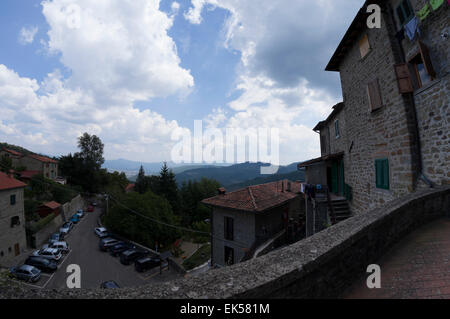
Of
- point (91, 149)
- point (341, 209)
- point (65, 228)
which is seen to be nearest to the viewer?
point (341, 209)

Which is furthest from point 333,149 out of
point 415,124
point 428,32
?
point 428,32

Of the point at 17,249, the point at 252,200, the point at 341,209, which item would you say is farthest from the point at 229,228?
the point at 17,249

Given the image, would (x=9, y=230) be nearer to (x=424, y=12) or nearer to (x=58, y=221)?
(x=58, y=221)

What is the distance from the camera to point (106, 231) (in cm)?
2597

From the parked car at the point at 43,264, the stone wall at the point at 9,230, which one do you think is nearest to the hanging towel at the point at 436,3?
the parked car at the point at 43,264

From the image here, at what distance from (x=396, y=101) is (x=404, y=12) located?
105 inches

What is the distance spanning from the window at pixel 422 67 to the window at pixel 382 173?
2604 millimetres

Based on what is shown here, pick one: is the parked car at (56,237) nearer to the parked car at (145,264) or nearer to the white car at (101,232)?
the white car at (101,232)

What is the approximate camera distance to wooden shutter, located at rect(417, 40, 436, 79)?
Answer: 5.25m

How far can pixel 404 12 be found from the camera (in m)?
6.04

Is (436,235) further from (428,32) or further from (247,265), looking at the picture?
(428,32)

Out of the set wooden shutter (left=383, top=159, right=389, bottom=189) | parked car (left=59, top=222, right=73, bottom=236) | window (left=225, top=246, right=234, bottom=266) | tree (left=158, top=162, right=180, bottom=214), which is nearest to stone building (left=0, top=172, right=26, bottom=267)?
parked car (left=59, top=222, right=73, bottom=236)
